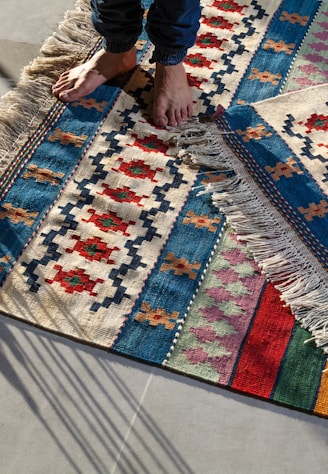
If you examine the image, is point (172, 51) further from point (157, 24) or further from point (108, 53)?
point (108, 53)

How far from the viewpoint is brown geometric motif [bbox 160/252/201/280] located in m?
1.43

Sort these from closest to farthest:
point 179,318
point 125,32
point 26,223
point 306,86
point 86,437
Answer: point 86,437
point 179,318
point 26,223
point 125,32
point 306,86

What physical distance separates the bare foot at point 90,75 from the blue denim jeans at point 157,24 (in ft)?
0.20

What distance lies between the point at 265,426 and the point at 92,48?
1.10 metres

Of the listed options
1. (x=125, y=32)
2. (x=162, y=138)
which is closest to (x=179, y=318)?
(x=162, y=138)

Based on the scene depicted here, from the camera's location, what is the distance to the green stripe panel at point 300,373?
1268 mm

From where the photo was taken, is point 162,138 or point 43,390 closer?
point 43,390

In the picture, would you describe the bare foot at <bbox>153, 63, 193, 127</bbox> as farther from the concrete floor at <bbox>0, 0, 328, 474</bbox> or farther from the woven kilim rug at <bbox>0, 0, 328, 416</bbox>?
the concrete floor at <bbox>0, 0, 328, 474</bbox>

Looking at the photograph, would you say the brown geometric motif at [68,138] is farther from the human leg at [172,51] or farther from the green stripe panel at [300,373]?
the green stripe panel at [300,373]

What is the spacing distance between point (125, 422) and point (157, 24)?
2.78ft

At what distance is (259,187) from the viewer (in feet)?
5.14

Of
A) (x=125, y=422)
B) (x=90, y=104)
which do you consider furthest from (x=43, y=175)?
(x=125, y=422)

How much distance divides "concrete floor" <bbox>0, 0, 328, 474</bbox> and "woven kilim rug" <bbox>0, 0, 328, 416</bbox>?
4cm

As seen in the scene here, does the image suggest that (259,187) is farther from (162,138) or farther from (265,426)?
(265,426)
